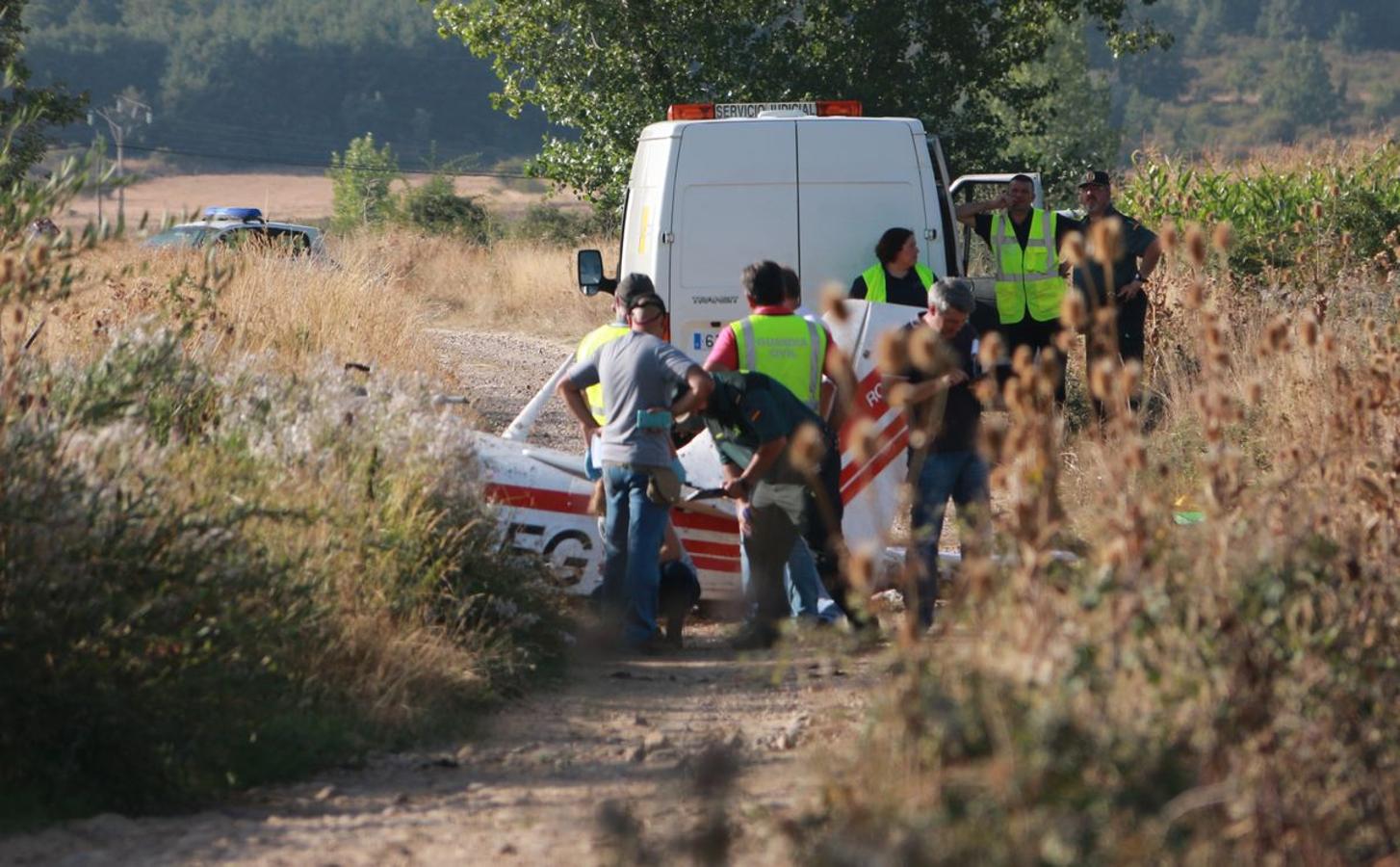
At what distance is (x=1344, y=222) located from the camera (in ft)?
51.4

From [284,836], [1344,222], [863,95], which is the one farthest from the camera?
[863,95]

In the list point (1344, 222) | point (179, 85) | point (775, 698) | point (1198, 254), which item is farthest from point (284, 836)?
point (179, 85)

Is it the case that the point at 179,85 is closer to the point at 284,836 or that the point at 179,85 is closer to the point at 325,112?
the point at 325,112

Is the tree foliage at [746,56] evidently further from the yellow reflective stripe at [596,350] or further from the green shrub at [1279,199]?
the yellow reflective stripe at [596,350]

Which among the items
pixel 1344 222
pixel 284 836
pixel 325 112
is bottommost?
pixel 284 836

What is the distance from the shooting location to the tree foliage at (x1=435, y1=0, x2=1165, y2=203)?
22.9 metres

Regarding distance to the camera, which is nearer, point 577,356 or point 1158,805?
point 1158,805

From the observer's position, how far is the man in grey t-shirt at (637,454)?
26.5ft

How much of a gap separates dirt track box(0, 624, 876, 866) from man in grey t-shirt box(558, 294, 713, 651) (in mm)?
543

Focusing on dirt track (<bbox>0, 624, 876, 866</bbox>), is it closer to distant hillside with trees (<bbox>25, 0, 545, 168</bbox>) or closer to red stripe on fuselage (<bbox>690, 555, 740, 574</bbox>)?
red stripe on fuselage (<bbox>690, 555, 740, 574</bbox>)

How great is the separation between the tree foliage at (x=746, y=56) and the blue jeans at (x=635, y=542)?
14.9 m

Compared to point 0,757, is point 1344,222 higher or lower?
higher

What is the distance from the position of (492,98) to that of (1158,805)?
887 inches

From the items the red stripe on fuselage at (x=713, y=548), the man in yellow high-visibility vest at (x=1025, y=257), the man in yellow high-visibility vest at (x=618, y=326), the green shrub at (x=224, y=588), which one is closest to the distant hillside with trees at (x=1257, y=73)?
the man in yellow high-visibility vest at (x=1025, y=257)
